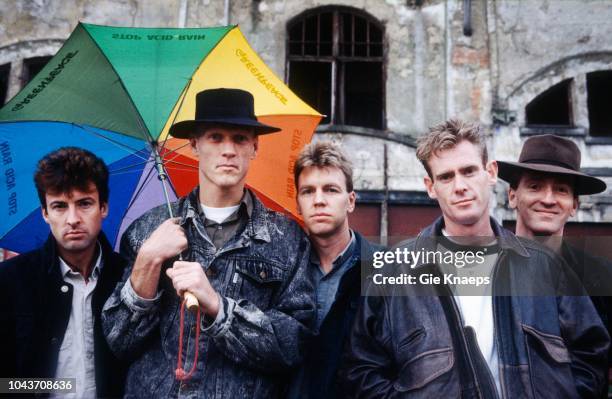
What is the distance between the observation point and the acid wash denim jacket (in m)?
2.11

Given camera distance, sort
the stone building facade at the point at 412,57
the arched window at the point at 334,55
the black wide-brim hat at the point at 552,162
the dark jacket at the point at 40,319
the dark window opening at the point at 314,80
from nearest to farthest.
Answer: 1. the dark jacket at the point at 40,319
2. the black wide-brim hat at the point at 552,162
3. the stone building facade at the point at 412,57
4. the arched window at the point at 334,55
5. the dark window opening at the point at 314,80

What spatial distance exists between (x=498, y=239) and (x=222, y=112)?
136 centimetres

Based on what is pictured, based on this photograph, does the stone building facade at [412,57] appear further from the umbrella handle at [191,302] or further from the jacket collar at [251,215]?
the umbrella handle at [191,302]

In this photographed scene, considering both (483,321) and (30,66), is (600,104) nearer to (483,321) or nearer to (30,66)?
(483,321)

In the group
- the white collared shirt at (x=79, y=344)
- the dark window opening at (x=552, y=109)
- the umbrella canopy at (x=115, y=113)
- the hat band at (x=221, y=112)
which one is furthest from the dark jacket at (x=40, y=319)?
the dark window opening at (x=552, y=109)

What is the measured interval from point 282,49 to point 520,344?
23.8 feet

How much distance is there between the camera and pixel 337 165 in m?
2.71

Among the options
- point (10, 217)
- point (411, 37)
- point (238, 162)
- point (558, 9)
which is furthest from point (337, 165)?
point (558, 9)

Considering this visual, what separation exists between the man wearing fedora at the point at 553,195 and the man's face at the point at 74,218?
2.23 m

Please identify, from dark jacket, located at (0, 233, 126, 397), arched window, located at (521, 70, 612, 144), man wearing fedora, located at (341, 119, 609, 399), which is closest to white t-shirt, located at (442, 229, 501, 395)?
man wearing fedora, located at (341, 119, 609, 399)

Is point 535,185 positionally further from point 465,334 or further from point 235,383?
point 235,383

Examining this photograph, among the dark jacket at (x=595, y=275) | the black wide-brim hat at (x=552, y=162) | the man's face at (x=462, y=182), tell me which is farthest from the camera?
the black wide-brim hat at (x=552, y=162)

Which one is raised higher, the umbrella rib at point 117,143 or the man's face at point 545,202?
the umbrella rib at point 117,143

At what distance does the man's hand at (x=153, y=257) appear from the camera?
2152mm
